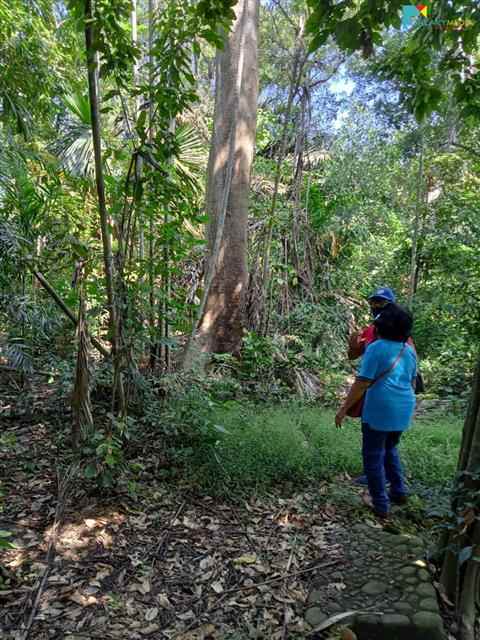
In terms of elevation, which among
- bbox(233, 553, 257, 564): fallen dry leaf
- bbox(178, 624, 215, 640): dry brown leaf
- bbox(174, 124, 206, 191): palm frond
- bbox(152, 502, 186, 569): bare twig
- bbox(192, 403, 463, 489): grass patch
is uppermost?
bbox(174, 124, 206, 191): palm frond

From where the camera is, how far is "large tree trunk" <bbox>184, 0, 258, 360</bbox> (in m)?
6.45

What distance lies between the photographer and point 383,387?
3.26 meters

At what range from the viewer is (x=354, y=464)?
13.6ft

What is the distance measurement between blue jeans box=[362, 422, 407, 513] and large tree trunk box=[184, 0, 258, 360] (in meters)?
3.23

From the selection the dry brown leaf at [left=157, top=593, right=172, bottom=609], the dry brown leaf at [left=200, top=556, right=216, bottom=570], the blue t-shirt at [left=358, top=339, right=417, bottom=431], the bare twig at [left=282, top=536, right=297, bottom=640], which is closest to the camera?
the bare twig at [left=282, top=536, right=297, bottom=640]

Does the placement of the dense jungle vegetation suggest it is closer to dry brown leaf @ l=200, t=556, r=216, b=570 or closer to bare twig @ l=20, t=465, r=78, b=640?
bare twig @ l=20, t=465, r=78, b=640

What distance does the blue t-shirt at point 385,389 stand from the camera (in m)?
3.25

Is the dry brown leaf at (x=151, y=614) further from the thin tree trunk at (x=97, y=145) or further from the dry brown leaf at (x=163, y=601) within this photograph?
the thin tree trunk at (x=97, y=145)

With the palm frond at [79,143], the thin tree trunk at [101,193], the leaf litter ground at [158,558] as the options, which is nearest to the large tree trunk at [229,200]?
the palm frond at [79,143]

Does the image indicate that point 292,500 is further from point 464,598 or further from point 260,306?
point 260,306

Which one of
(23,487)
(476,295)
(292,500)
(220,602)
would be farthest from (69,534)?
(476,295)

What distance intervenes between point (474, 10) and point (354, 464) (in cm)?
330

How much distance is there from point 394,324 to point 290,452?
1.45 meters

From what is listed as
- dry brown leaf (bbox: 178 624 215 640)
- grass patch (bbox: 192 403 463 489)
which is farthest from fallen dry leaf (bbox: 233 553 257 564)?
grass patch (bbox: 192 403 463 489)
